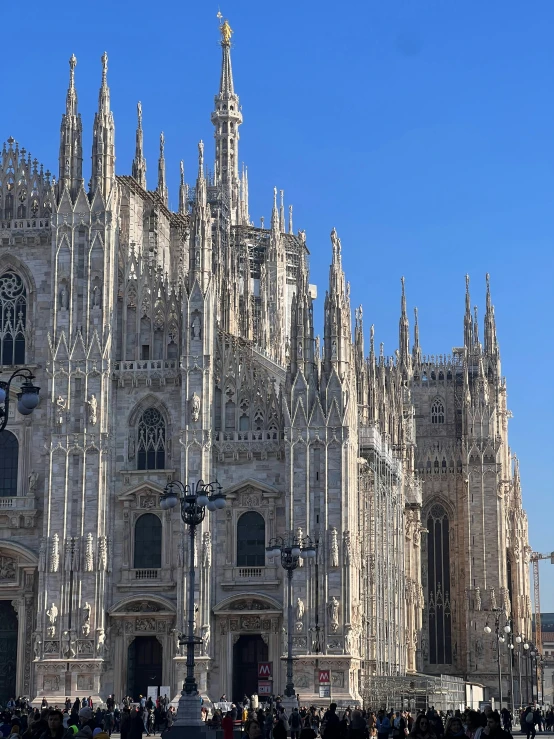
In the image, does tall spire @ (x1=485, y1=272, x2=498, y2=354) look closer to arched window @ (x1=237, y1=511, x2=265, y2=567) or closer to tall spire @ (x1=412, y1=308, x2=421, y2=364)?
tall spire @ (x1=412, y1=308, x2=421, y2=364)

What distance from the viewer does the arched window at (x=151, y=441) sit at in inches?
2245

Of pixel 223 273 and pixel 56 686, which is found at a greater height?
pixel 223 273

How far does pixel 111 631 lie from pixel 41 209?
58.1 feet

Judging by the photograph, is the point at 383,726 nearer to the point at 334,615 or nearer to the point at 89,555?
the point at 334,615

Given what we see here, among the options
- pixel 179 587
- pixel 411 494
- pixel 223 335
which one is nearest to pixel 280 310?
pixel 411 494

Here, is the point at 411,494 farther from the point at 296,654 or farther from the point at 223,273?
the point at 296,654

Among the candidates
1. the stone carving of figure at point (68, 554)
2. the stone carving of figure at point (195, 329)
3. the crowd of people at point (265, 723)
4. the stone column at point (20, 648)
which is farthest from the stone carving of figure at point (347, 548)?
the stone column at point (20, 648)

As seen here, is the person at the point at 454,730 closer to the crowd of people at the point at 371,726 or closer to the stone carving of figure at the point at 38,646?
the crowd of people at the point at 371,726

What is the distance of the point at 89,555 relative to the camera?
55.3m

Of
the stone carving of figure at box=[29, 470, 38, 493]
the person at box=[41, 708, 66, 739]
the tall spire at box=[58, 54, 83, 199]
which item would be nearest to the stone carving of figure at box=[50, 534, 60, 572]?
the stone carving of figure at box=[29, 470, 38, 493]

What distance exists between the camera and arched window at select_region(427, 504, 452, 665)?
89.4 metres

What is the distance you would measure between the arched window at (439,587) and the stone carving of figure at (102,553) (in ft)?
126

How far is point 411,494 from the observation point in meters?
77.4

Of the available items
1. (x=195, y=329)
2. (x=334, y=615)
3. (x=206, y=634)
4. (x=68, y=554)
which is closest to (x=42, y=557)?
(x=68, y=554)
